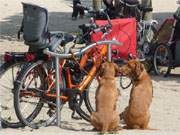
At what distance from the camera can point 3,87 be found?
8.02 meters

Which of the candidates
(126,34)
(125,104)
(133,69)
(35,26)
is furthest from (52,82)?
(126,34)

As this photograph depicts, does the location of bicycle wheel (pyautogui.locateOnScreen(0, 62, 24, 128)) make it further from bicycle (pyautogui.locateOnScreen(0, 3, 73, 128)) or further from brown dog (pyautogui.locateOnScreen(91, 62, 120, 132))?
brown dog (pyautogui.locateOnScreen(91, 62, 120, 132))

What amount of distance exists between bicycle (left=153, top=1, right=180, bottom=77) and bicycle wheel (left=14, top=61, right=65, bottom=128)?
4.57 m

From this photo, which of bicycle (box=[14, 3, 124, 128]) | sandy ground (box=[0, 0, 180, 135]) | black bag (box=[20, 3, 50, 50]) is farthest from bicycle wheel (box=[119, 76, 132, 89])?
black bag (box=[20, 3, 50, 50])

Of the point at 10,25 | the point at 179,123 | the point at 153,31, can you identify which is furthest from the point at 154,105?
the point at 10,25

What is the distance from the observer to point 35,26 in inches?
272

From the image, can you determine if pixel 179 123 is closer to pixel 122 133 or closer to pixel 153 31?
pixel 122 133

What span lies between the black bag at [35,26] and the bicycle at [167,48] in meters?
4.89

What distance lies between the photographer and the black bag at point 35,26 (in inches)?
271

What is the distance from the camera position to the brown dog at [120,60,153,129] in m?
6.99

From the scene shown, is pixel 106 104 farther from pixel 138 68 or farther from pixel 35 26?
pixel 35 26

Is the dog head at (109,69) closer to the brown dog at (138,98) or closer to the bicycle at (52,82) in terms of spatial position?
the brown dog at (138,98)

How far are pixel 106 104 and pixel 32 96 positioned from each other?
0.93 meters

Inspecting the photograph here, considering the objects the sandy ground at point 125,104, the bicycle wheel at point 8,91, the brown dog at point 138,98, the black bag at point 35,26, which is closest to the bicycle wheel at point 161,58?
the sandy ground at point 125,104
